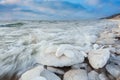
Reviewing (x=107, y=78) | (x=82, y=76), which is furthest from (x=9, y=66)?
(x=107, y=78)

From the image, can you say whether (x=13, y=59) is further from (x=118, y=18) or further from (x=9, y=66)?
(x=118, y=18)

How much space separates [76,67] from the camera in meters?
1.98

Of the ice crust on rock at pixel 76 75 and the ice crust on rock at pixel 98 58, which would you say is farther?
the ice crust on rock at pixel 98 58

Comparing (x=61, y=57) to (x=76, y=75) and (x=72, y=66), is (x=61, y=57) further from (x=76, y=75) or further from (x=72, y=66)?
(x=76, y=75)

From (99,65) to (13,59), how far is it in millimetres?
932

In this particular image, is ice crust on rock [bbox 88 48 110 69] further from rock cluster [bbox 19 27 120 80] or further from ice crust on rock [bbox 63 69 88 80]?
ice crust on rock [bbox 63 69 88 80]

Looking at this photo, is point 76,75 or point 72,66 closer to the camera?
point 76,75

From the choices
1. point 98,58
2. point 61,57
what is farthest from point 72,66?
point 98,58

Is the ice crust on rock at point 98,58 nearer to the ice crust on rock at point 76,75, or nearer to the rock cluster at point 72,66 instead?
A: the rock cluster at point 72,66

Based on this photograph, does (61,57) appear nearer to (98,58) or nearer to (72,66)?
(72,66)

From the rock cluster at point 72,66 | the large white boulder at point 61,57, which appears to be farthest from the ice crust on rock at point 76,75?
the large white boulder at point 61,57

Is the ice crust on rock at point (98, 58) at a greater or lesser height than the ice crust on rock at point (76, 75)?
greater

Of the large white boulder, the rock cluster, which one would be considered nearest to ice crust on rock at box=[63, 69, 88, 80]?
the rock cluster

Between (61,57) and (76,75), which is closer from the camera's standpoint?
(76,75)
